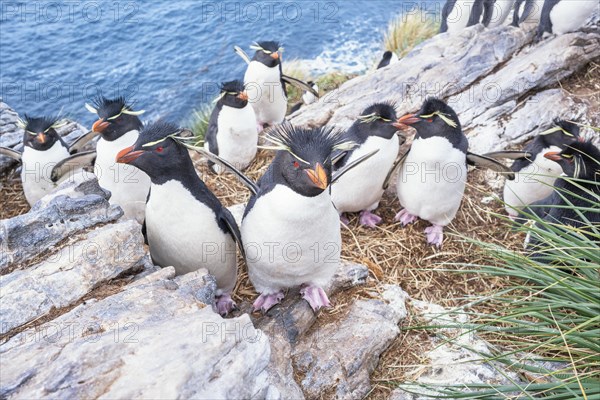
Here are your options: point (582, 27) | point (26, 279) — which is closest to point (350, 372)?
point (26, 279)

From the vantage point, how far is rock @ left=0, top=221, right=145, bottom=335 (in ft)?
7.29

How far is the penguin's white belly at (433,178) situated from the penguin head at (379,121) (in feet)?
0.66

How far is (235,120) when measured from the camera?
16.0 ft

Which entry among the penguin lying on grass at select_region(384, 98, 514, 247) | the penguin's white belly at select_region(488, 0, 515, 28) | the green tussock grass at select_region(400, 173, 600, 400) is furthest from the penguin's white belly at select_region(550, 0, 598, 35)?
the green tussock grass at select_region(400, 173, 600, 400)

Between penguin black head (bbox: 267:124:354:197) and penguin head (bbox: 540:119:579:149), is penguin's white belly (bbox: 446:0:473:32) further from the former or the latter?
penguin black head (bbox: 267:124:354:197)

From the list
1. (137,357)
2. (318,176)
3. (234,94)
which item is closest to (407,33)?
(234,94)

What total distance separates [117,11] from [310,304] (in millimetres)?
8218

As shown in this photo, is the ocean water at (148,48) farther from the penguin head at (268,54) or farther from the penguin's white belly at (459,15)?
the penguin's white belly at (459,15)

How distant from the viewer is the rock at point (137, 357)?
1.75m

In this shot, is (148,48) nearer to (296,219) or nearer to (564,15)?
(564,15)

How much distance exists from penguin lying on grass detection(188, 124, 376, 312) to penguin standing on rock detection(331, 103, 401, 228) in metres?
1.05

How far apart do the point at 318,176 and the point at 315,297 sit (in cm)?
76

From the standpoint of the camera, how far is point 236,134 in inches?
193

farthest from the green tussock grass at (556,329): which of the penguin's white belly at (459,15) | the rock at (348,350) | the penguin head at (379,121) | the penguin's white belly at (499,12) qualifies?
the penguin's white belly at (459,15)
